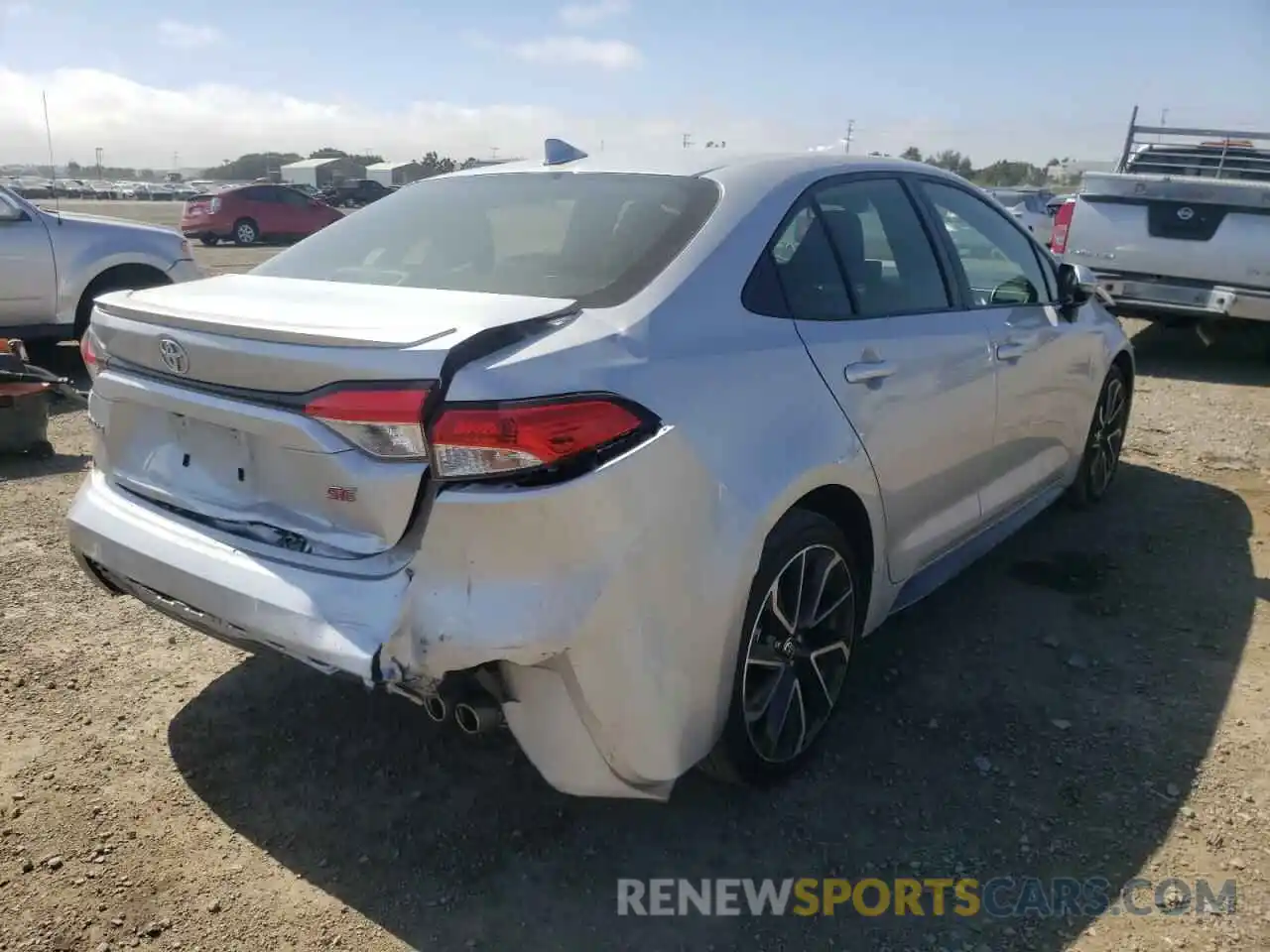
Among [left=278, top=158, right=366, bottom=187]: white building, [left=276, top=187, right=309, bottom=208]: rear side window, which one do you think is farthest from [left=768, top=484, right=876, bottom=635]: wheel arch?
[left=278, top=158, right=366, bottom=187]: white building

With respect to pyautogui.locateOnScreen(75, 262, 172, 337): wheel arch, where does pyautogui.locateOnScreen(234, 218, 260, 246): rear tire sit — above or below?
below

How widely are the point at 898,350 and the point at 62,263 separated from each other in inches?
275

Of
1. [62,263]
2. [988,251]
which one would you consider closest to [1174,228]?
[988,251]

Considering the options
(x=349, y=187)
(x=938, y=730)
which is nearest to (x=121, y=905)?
(x=938, y=730)

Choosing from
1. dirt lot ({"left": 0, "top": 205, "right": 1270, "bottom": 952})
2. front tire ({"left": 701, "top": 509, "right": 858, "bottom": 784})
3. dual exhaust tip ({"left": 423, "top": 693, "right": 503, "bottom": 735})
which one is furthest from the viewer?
front tire ({"left": 701, "top": 509, "right": 858, "bottom": 784})

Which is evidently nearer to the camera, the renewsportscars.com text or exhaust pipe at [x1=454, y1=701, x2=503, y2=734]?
exhaust pipe at [x1=454, y1=701, x2=503, y2=734]

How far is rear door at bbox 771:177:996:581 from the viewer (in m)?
2.84

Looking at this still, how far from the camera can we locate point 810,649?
9.37 ft

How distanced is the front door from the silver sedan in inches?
215

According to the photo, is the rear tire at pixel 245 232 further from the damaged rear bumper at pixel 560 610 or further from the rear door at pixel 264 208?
the damaged rear bumper at pixel 560 610

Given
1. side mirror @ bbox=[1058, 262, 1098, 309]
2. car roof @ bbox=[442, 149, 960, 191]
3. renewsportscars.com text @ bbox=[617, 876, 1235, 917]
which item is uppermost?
car roof @ bbox=[442, 149, 960, 191]

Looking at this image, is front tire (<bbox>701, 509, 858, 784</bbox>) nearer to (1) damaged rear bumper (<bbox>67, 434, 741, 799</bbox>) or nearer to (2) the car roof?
(1) damaged rear bumper (<bbox>67, 434, 741, 799</bbox>)

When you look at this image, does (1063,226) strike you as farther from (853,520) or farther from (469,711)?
(469,711)

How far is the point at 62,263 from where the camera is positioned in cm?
770
